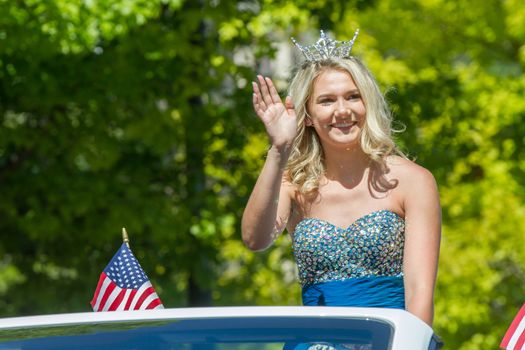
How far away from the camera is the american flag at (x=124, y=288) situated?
13.6ft

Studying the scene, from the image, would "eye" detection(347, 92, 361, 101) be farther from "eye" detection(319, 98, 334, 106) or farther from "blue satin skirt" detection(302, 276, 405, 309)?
"blue satin skirt" detection(302, 276, 405, 309)

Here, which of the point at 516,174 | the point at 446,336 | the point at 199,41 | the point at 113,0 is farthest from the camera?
the point at 446,336

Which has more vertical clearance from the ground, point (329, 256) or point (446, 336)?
point (329, 256)

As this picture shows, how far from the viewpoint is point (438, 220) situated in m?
3.87

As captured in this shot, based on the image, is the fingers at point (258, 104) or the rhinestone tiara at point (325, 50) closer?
the fingers at point (258, 104)

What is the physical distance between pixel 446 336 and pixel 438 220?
1145cm

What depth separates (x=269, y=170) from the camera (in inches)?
152

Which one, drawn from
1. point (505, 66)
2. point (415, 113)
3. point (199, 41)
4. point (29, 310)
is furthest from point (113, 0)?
point (505, 66)

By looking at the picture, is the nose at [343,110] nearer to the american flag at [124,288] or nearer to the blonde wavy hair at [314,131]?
the blonde wavy hair at [314,131]

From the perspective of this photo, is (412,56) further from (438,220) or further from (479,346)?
(438,220)

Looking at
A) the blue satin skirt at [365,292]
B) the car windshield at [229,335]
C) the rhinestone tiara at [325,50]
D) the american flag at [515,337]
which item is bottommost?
the american flag at [515,337]

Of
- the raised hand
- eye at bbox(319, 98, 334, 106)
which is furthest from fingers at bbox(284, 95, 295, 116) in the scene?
eye at bbox(319, 98, 334, 106)

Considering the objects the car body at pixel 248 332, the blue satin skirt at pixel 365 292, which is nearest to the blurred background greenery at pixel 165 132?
the blue satin skirt at pixel 365 292

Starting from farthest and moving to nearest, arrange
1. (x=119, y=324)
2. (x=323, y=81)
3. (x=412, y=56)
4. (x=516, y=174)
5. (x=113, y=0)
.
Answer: (x=412, y=56)
(x=516, y=174)
(x=113, y=0)
(x=323, y=81)
(x=119, y=324)
